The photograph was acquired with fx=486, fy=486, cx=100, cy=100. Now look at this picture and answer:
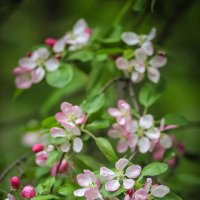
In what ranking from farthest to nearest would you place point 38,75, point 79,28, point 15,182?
point 79,28 → point 38,75 → point 15,182

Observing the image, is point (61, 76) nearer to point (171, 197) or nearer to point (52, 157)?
point (52, 157)

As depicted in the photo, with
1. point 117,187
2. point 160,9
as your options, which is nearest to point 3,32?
point 160,9

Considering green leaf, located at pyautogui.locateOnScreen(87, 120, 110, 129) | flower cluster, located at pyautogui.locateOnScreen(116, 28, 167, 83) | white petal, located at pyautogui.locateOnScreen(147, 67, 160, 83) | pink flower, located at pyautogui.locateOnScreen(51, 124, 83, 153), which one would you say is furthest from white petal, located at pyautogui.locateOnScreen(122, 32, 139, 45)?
pink flower, located at pyautogui.locateOnScreen(51, 124, 83, 153)

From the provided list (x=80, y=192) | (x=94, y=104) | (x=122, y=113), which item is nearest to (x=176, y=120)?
(x=122, y=113)

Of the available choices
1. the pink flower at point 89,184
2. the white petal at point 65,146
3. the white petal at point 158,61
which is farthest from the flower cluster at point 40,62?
the pink flower at point 89,184

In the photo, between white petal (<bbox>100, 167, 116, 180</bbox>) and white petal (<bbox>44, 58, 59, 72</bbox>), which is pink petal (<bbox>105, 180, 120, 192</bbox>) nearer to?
white petal (<bbox>100, 167, 116, 180</bbox>)

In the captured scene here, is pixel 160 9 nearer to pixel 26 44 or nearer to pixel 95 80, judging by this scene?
pixel 95 80
